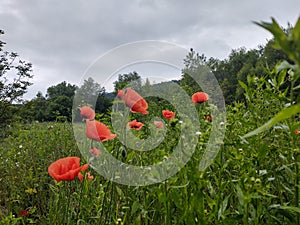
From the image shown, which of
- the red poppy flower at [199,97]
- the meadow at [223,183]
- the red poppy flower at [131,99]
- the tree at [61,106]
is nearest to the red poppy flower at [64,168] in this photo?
the meadow at [223,183]

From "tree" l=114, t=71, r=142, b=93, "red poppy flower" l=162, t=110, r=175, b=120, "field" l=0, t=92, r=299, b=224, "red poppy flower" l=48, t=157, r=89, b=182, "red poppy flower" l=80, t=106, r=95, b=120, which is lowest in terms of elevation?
Result: "field" l=0, t=92, r=299, b=224

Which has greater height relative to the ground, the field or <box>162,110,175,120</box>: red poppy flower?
<box>162,110,175,120</box>: red poppy flower

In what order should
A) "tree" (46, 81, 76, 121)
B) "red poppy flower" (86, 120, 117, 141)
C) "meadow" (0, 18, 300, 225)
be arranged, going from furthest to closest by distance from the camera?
"tree" (46, 81, 76, 121) → "red poppy flower" (86, 120, 117, 141) → "meadow" (0, 18, 300, 225)

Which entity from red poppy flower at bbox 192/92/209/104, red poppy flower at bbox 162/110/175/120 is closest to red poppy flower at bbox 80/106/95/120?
red poppy flower at bbox 162/110/175/120

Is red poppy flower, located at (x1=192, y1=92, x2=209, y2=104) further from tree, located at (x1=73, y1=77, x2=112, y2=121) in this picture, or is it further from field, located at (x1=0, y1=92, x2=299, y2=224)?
tree, located at (x1=73, y1=77, x2=112, y2=121)

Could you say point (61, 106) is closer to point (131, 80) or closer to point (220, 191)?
point (131, 80)

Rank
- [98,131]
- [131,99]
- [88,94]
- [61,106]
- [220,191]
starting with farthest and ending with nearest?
[61,106] < [88,94] < [131,99] < [98,131] < [220,191]

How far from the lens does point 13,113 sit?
4.74 m

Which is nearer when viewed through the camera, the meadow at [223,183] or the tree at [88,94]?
the meadow at [223,183]

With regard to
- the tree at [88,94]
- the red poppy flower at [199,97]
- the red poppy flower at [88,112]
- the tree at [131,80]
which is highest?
the tree at [131,80]

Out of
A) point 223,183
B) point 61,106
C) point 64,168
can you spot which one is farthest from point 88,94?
point 61,106

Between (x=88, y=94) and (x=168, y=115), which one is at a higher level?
(x=88, y=94)

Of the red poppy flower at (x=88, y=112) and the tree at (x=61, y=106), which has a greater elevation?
the tree at (x=61, y=106)

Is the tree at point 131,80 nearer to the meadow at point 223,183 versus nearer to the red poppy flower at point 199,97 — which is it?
the meadow at point 223,183
